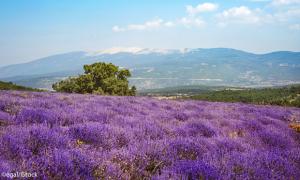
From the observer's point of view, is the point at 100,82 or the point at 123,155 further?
the point at 100,82

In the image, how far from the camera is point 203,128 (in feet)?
22.7

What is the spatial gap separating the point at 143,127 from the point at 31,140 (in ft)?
8.44

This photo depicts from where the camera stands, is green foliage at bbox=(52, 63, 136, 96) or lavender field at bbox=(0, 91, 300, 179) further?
green foliage at bbox=(52, 63, 136, 96)

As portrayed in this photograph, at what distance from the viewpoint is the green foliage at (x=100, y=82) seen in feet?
142

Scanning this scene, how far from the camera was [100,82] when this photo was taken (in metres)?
44.7

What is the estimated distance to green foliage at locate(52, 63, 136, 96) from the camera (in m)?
43.2

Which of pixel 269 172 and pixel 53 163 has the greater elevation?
pixel 53 163

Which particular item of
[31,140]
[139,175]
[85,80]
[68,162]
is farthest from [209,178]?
[85,80]

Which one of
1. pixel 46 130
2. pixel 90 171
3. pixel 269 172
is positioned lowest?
pixel 269 172

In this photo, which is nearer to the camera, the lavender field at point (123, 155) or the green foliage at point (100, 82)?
the lavender field at point (123, 155)

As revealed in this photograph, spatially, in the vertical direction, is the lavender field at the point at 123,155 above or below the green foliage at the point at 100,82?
below

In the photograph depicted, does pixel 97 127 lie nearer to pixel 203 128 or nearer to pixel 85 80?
pixel 203 128

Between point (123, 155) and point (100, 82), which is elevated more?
point (100, 82)

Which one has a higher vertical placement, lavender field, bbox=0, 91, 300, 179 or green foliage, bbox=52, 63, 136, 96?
green foliage, bbox=52, 63, 136, 96
